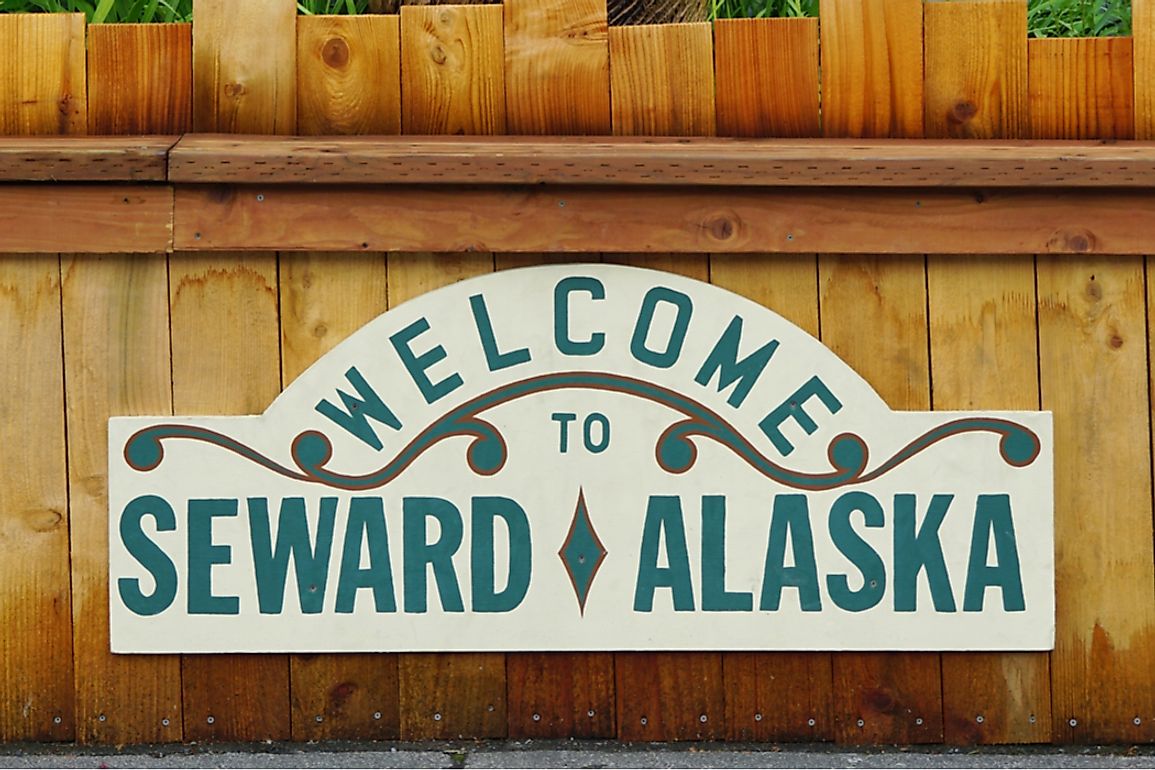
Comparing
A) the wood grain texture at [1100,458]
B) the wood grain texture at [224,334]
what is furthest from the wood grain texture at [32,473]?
the wood grain texture at [1100,458]

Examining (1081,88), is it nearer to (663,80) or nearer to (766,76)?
(766,76)

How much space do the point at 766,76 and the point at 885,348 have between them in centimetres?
57

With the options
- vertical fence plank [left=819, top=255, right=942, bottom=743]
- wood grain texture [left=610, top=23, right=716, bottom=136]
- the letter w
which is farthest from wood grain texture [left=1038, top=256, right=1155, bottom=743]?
the letter w

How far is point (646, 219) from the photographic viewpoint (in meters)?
2.50

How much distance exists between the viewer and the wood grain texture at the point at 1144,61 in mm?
2557

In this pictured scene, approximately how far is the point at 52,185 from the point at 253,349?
0.47 m

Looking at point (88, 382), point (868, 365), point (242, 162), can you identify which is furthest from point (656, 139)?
point (88, 382)

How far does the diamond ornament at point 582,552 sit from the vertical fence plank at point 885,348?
1.65ft

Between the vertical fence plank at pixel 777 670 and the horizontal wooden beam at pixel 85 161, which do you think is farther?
the vertical fence plank at pixel 777 670

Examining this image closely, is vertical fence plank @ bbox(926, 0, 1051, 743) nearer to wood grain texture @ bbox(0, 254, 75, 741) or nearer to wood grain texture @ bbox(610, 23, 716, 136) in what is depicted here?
wood grain texture @ bbox(610, 23, 716, 136)

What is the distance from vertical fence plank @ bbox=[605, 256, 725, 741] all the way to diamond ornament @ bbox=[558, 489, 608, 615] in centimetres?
17

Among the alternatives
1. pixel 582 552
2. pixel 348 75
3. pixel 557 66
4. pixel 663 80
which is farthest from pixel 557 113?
pixel 582 552

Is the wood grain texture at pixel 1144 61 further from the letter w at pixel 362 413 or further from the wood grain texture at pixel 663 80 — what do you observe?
the letter w at pixel 362 413

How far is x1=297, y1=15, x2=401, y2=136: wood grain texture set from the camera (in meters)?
2.54
